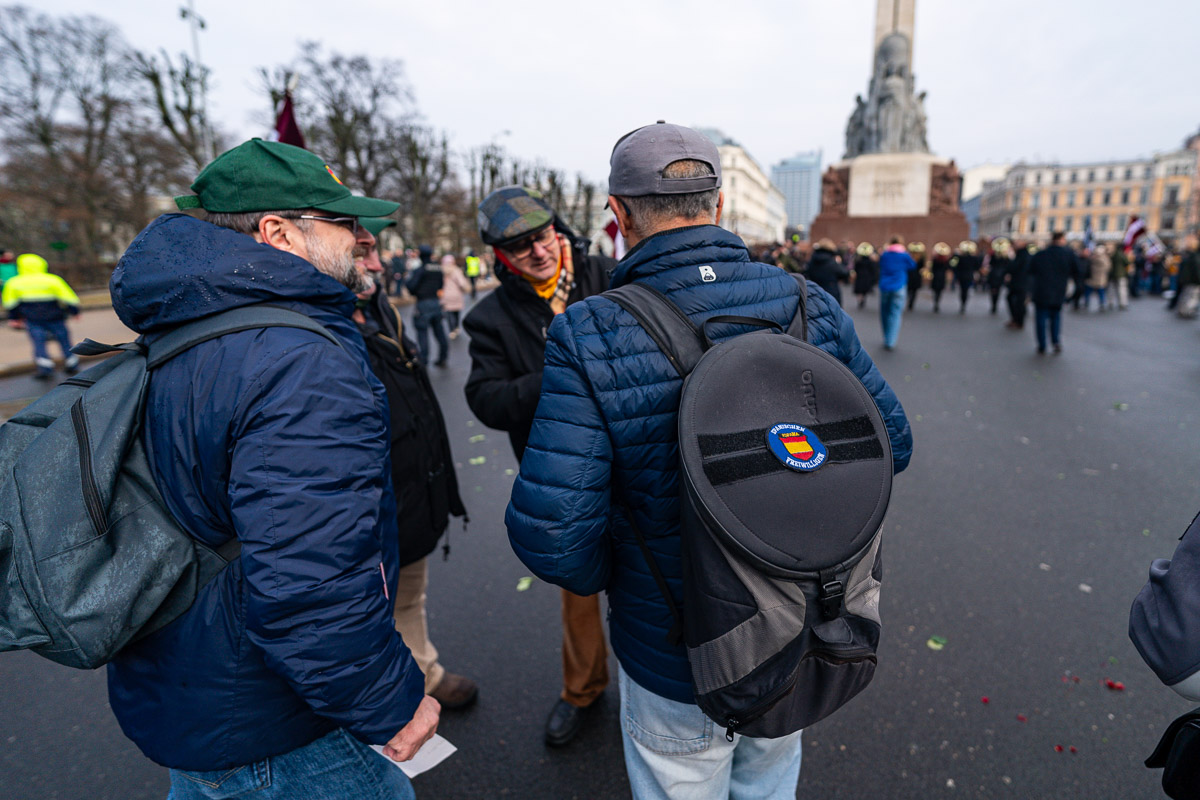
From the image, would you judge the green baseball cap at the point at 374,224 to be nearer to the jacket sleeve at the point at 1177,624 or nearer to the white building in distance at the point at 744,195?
the jacket sleeve at the point at 1177,624

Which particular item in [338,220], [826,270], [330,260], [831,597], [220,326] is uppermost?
[338,220]

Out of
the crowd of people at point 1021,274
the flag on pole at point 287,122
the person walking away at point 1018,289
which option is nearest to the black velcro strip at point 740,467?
the flag on pole at point 287,122

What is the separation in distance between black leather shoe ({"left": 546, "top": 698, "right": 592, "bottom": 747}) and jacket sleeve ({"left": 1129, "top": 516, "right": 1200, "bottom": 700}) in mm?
1997

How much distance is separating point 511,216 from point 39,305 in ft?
36.1

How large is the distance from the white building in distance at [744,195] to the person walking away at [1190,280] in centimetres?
6392

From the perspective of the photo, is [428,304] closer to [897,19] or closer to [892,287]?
[892,287]

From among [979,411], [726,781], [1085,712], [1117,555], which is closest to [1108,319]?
[979,411]

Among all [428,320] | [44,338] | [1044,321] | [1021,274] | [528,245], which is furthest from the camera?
[1021,274]

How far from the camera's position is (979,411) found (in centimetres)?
702

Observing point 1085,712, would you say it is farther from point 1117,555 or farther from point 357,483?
point 357,483

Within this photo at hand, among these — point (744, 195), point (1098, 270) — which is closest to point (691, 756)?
point (1098, 270)

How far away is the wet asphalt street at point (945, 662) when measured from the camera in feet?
7.83

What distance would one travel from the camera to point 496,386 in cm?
257

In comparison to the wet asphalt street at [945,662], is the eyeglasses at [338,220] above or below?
above
